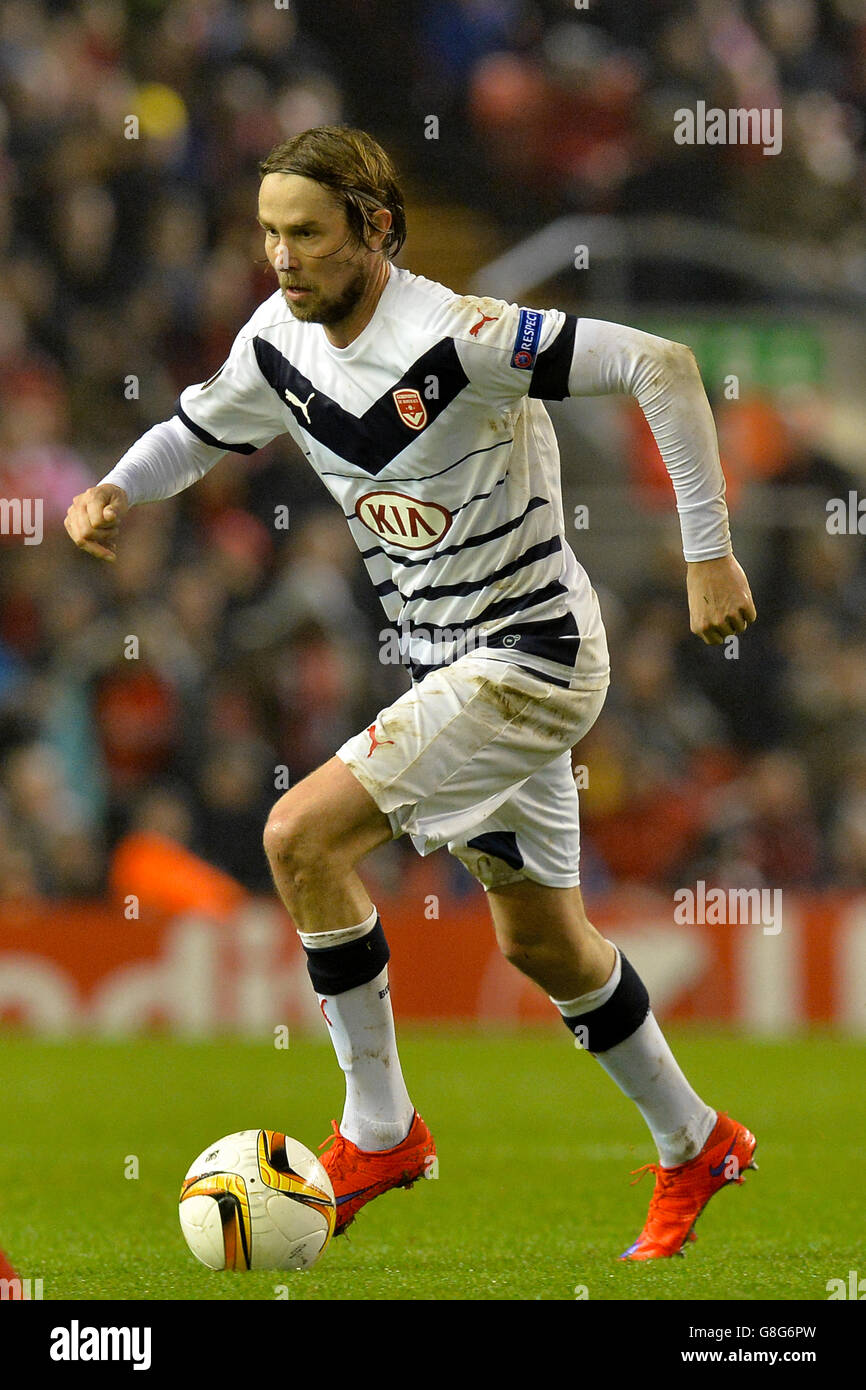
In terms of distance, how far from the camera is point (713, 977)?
11.8 metres

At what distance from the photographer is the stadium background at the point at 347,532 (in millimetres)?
11523

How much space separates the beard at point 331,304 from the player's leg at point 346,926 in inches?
40.6

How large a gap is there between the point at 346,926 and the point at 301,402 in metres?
1.26

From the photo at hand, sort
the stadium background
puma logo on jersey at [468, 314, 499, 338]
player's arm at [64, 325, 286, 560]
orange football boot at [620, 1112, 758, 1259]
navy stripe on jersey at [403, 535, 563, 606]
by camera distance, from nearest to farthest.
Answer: puma logo on jersey at [468, 314, 499, 338]
navy stripe on jersey at [403, 535, 563, 606]
player's arm at [64, 325, 286, 560]
orange football boot at [620, 1112, 758, 1259]
the stadium background

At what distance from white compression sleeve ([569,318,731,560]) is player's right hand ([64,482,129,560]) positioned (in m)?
1.13

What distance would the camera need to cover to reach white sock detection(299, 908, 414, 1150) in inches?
189

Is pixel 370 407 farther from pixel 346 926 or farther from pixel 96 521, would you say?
pixel 346 926

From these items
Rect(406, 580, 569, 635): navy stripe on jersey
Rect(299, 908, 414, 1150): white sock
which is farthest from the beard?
Rect(299, 908, 414, 1150): white sock

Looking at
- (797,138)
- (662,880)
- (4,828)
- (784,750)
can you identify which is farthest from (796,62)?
(4,828)

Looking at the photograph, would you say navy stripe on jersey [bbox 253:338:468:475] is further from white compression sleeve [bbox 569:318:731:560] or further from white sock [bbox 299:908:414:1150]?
white sock [bbox 299:908:414:1150]

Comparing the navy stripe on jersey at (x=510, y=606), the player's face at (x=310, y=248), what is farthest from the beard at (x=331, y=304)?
the navy stripe on jersey at (x=510, y=606)

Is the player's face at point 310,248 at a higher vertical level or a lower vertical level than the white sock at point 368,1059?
higher

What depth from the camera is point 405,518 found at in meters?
4.88

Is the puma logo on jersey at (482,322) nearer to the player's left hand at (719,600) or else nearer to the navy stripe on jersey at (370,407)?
the navy stripe on jersey at (370,407)
